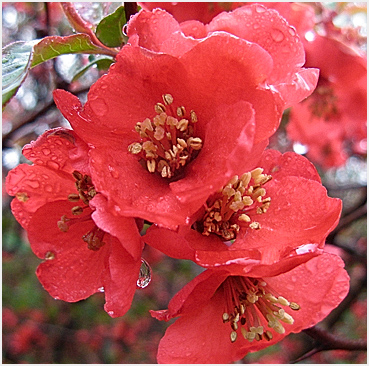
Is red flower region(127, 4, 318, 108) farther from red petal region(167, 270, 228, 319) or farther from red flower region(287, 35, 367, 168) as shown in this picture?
red flower region(287, 35, 367, 168)

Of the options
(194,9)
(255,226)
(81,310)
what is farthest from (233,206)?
(81,310)

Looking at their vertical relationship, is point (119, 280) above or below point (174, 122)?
below

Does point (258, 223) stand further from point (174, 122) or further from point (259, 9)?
point (259, 9)

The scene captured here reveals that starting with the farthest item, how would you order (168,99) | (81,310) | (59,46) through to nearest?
1. (81,310)
2. (59,46)
3. (168,99)

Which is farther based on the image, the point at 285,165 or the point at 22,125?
the point at 22,125

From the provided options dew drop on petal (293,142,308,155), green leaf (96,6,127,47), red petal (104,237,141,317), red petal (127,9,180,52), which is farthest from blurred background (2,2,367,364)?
red petal (104,237,141,317)

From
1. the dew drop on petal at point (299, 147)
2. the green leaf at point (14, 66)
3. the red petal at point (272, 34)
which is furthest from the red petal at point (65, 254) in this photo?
the dew drop on petal at point (299, 147)

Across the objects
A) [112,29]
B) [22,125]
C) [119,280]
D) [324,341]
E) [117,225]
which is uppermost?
[112,29]

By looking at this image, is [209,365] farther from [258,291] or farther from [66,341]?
[66,341]
